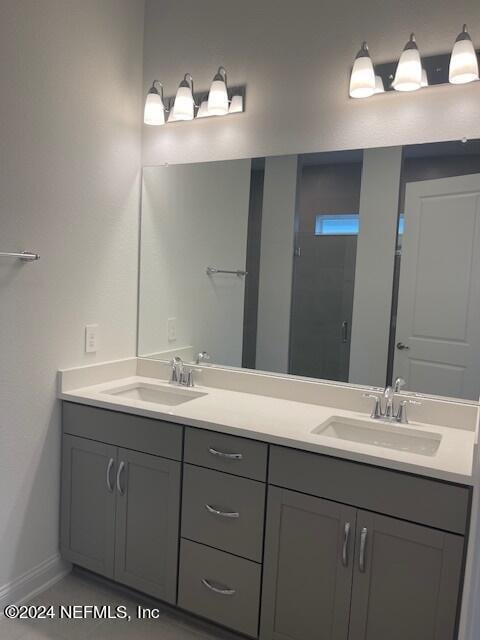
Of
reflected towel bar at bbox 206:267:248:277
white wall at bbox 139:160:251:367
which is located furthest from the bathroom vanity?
reflected towel bar at bbox 206:267:248:277

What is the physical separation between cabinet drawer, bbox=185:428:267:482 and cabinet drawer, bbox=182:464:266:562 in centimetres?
3

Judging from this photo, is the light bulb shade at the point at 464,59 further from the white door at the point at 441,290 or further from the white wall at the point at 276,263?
the white wall at the point at 276,263

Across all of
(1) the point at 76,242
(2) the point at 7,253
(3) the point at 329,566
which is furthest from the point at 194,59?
(3) the point at 329,566

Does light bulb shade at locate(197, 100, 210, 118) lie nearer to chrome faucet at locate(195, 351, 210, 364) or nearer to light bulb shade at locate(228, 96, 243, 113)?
light bulb shade at locate(228, 96, 243, 113)

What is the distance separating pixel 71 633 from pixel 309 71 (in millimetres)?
2477

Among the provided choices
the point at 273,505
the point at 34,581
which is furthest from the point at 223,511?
the point at 34,581

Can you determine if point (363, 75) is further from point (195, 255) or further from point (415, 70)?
point (195, 255)

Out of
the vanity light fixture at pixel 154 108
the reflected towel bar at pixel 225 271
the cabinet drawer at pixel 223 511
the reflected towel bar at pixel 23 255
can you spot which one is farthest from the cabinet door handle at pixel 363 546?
the vanity light fixture at pixel 154 108

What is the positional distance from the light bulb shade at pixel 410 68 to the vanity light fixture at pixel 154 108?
3.63ft

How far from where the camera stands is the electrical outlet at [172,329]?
2.59m

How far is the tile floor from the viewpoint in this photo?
1.94 m

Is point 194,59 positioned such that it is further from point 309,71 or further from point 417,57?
point 417,57

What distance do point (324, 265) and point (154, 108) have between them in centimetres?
112

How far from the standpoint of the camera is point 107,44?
2.31 meters
